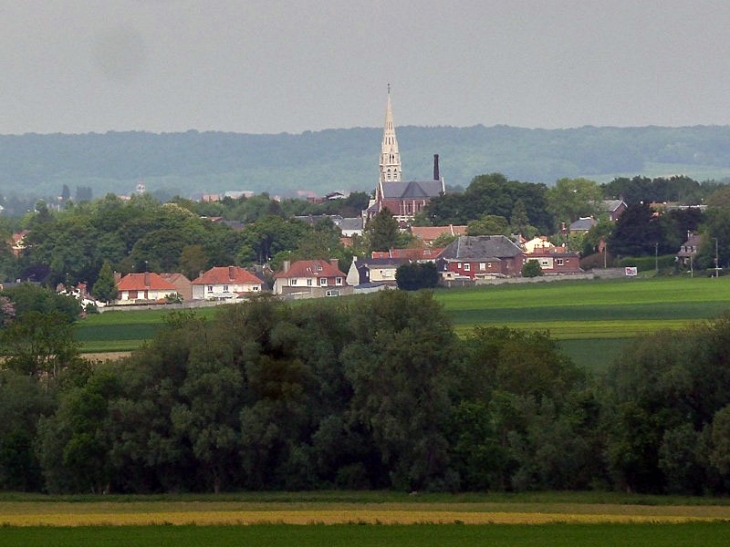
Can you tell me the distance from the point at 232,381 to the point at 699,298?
53942 mm

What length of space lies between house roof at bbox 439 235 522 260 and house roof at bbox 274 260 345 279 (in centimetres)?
980

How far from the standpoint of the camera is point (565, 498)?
37.0 m

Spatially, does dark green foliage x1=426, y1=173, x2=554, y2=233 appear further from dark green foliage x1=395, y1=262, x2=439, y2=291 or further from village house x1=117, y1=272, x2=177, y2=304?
village house x1=117, y1=272, x2=177, y2=304

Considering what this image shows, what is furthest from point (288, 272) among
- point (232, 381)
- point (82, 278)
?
point (232, 381)

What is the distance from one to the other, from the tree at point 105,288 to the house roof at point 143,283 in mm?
700

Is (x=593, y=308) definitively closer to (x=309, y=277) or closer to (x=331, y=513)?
(x=309, y=277)

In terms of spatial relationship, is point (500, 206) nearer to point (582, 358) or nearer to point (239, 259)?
point (239, 259)

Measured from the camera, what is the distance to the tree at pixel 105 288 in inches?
4793

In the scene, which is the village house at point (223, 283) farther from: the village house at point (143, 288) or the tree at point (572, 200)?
the tree at point (572, 200)

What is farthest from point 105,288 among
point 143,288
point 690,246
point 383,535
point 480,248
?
point 383,535

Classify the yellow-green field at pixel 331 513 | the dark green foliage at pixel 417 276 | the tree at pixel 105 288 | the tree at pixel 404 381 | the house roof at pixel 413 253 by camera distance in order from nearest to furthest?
the yellow-green field at pixel 331 513 → the tree at pixel 404 381 → the tree at pixel 105 288 → the dark green foliage at pixel 417 276 → the house roof at pixel 413 253

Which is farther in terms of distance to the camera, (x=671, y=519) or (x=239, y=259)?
(x=239, y=259)

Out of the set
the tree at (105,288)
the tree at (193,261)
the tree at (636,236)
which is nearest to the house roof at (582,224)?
the tree at (636,236)

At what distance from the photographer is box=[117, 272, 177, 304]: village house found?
122 meters
